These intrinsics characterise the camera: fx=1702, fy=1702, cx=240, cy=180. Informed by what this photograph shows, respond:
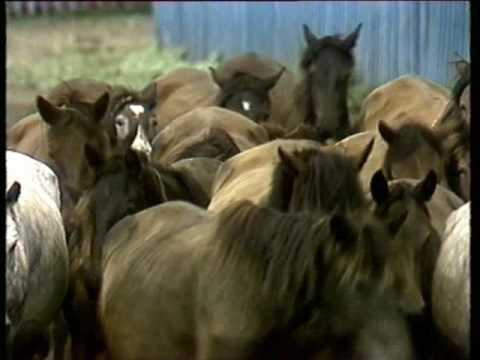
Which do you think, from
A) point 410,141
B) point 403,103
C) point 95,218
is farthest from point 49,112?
point 403,103

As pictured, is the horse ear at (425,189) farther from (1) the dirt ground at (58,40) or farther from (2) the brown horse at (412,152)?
(1) the dirt ground at (58,40)

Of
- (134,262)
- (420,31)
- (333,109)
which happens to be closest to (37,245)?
(134,262)

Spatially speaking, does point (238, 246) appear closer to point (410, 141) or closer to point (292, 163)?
point (292, 163)

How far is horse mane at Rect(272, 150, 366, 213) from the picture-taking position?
687cm

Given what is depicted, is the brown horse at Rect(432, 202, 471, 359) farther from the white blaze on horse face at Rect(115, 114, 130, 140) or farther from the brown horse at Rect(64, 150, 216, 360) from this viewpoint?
the white blaze on horse face at Rect(115, 114, 130, 140)

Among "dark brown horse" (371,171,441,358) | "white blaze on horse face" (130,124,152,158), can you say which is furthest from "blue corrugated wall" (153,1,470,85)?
"dark brown horse" (371,171,441,358)

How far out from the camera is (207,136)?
10.7 meters

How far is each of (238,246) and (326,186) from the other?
0.55m

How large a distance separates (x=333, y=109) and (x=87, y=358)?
17.7ft

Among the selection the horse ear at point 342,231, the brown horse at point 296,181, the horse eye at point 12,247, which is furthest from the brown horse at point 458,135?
the horse eye at point 12,247

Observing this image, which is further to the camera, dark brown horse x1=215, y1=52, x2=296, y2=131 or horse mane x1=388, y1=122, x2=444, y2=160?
dark brown horse x1=215, y1=52, x2=296, y2=131

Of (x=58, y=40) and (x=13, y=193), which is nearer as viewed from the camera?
(x=13, y=193)

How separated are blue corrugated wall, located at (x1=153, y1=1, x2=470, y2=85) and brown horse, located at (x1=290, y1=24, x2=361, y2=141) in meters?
1.70

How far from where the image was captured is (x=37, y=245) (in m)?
7.73
